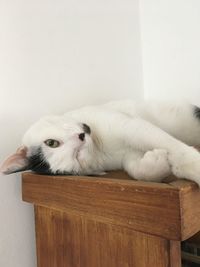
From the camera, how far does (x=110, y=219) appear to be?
0.67m

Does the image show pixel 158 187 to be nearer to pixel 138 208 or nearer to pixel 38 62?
pixel 138 208

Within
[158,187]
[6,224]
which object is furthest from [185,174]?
[6,224]

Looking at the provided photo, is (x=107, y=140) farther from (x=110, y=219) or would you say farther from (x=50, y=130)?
(x=110, y=219)

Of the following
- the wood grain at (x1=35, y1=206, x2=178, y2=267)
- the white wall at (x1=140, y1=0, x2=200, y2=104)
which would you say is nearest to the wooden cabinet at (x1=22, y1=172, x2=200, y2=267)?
the wood grain at (x1=35, y1=206, x2=178, y2=267)

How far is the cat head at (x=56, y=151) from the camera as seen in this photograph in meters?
0.87

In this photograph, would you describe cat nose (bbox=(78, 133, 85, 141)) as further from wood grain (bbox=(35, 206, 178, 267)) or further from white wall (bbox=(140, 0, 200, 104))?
white wall (bbox=(140, 0, 200, 104))

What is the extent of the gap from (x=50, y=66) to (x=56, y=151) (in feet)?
1.41

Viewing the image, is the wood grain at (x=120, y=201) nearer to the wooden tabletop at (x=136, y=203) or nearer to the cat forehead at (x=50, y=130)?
the wooden tabletop at (x=136, y=203)

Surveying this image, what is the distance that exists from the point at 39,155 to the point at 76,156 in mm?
102

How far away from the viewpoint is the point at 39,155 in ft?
2.94

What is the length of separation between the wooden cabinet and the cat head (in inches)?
1.7

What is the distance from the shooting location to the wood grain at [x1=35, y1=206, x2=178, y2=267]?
61 centimetres

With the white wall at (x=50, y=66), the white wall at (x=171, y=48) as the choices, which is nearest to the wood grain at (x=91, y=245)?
the white wall at (x=50, y=66)

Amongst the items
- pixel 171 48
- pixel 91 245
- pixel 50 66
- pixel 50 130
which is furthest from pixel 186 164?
pixel 171 48
